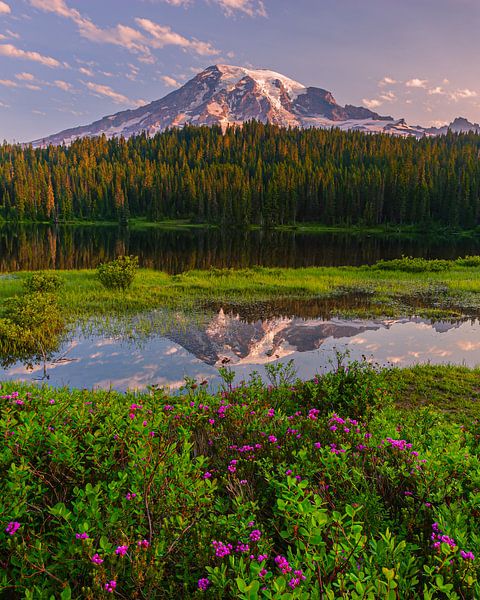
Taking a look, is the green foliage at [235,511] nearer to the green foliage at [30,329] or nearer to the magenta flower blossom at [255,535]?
the magenta flower blossom at [255,535]

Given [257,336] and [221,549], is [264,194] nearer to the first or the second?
[257,336]

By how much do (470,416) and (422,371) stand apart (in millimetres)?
3810

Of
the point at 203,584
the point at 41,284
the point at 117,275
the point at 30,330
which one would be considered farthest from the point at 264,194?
the point at 203,584

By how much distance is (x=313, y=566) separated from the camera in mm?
2605

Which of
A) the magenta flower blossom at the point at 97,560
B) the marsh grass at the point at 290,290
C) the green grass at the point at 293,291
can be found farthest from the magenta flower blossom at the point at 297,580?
the green grass at the point at 293,291

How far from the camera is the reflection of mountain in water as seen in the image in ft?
59.7

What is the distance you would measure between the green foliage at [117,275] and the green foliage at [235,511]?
24.9 metres

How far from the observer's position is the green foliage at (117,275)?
30.2m

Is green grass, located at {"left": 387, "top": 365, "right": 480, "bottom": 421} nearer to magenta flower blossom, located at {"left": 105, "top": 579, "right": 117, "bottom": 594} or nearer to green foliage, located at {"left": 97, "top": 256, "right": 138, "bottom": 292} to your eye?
magenta flower blossom, located at {"left": 105, "top": 579, "right": 117, "bottom": 594}

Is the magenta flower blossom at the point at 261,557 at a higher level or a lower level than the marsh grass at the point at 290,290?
higher

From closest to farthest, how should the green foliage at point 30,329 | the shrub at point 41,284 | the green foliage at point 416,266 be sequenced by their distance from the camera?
1. the green foliage at point 30,329
2. the shrub at point 41,284
3. the green foliage at point 416,266

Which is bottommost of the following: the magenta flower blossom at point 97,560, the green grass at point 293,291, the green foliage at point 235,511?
the green grass at point 293,291

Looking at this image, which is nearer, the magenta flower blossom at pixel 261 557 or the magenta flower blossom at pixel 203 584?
the magenta flower blossom at pixel 203 584

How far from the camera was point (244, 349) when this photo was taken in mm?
18891
